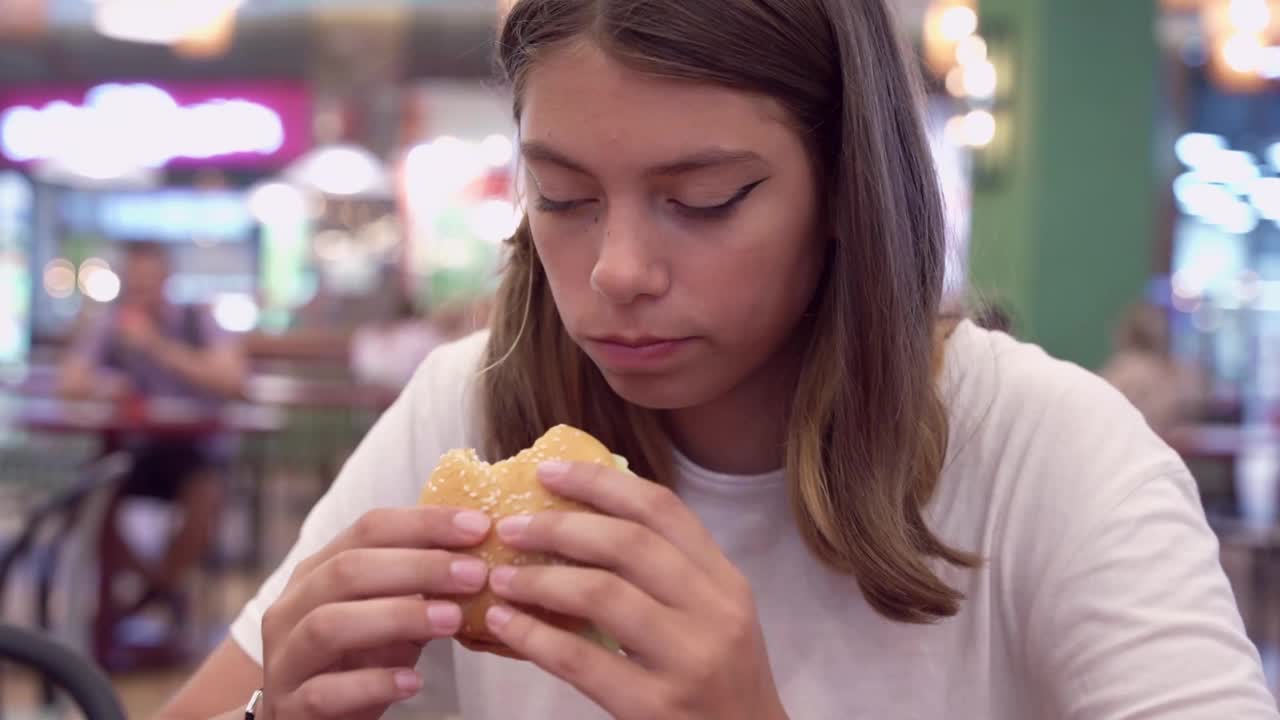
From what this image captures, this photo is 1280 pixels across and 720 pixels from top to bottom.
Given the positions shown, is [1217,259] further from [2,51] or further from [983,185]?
[2,51]

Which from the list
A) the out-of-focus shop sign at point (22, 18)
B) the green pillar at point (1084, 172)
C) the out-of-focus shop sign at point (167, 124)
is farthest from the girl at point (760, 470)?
the out-of-focus shop sign at point (22, 18)

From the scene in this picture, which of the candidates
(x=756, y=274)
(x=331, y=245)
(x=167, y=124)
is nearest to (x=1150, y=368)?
(x=756, y=274)

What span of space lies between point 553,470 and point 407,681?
0.60ft

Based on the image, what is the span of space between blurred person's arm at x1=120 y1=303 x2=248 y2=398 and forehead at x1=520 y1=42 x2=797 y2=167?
5.06m

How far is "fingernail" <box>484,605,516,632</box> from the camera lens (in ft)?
2.87

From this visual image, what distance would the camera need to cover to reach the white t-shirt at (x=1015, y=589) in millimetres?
1035

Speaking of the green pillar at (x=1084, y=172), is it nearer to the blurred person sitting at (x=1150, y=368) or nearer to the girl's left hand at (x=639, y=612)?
the blurred person sitting at (x=1150, y=368)

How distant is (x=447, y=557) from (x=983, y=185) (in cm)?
745

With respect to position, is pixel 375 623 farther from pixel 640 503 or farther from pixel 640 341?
pixel 640 341

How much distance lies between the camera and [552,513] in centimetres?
89

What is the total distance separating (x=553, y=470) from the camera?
909mm

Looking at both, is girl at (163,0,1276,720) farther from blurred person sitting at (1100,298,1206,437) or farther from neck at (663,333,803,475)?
blurred person sitting at (1100,298,1206,437)

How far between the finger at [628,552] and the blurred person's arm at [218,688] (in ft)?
1.62

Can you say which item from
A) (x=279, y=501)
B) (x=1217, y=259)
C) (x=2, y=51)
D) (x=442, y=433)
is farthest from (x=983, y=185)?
(x=2, y=51)
